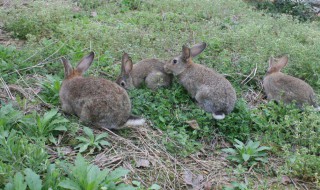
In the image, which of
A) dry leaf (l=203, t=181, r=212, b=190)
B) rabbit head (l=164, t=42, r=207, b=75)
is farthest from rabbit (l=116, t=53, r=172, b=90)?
dry leaf (l=203, t=181, r=212, b=190)

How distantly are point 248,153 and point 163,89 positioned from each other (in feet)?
5.32

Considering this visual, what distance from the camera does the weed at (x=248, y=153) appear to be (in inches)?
176

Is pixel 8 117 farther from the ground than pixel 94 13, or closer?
farther from the ground

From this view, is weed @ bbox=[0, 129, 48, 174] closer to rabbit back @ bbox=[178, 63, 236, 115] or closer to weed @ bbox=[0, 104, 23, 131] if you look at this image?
weed @ bbox=[0, 104, 23, 131]

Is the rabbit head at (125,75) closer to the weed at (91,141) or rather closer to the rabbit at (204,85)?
the rabbit at (204,85)

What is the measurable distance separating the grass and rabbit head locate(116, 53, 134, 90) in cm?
29

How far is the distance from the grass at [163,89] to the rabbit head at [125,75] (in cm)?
29

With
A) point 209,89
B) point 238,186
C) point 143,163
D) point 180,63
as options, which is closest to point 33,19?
point 180,63

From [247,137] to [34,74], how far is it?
298 cm

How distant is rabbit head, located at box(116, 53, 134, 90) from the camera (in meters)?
5.58

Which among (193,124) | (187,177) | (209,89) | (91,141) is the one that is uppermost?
(209,89)

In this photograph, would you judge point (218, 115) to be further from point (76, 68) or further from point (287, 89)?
point (76, 68)

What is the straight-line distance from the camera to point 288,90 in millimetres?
5555

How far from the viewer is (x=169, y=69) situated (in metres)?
5.89
